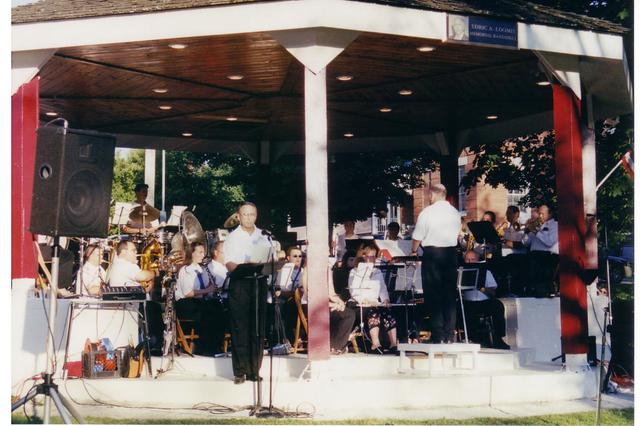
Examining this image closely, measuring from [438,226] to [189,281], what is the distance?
346cm

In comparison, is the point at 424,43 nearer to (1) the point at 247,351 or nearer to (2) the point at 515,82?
(2) the point at 515,82

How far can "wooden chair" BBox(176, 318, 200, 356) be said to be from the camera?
39.5ft

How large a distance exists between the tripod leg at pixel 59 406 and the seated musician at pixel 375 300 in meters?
4.98

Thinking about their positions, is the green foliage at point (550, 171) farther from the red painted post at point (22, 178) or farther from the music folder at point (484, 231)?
the red painted post at point (22, 178)

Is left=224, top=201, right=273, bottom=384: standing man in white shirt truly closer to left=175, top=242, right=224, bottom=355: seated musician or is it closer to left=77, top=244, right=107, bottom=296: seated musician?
left=175, top=242, right=224, bottom=355: seated musician

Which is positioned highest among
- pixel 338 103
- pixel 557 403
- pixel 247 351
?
pixel 338 103

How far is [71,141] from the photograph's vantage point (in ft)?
28.1

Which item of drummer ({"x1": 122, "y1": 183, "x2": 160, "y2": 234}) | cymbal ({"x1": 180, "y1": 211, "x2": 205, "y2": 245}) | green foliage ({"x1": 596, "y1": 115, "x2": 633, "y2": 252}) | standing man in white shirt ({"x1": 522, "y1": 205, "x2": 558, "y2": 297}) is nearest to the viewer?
standing man in white shirt ({"x1": 522, "y1": 205, "x2": 558, "y2": 297})

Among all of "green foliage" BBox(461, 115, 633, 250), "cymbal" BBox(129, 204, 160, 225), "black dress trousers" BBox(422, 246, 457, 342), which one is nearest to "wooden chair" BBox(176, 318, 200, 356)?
"black dress trousers" BBox(422, 246, 457, 342)

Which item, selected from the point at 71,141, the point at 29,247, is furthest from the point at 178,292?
the point at 71,141

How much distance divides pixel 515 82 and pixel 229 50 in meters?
4.54

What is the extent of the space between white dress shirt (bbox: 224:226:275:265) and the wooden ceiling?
2.29 m

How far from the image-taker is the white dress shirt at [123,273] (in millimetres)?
12453

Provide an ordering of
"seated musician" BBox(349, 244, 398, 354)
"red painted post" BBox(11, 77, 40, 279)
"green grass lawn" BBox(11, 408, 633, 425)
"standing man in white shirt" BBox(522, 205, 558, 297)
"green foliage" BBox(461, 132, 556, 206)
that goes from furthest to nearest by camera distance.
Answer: "green foliage" BBox(461, 132, 556, 206)
"standing man in white shirt" BBox(522, 205, 558, 297)
"seated musician" BBox(349, 244, 398, 354)
"red painted post" BBox(11, 77, 40, 279)
"green grass lawn" BBox(11, 408, 633, 425)
